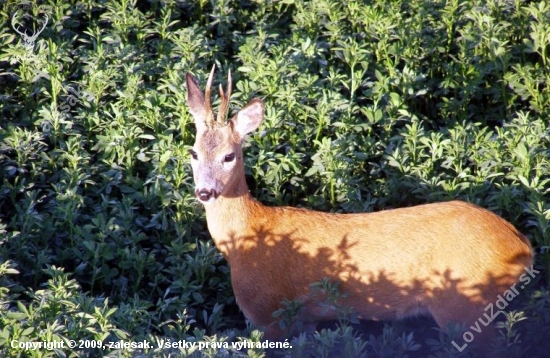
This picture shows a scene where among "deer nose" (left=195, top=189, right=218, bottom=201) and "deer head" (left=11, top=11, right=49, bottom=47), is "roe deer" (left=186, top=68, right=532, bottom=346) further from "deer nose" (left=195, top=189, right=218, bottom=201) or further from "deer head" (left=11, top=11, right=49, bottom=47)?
"deer head" (left=11, top=11, right=49, bottom=47)

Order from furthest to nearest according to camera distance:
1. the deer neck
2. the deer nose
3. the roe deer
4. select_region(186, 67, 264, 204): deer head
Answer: the deer neck < select_region(186, 67, 264, 204): deer head < the deer nose < the roe deer

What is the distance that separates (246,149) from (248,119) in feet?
3.16

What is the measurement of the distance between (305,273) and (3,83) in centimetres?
358

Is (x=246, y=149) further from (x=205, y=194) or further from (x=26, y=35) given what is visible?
(x=26, y=35)

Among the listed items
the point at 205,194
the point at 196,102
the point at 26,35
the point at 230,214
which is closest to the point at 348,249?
the point at 230,214

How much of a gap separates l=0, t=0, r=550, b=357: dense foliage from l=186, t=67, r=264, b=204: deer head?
1.84ft

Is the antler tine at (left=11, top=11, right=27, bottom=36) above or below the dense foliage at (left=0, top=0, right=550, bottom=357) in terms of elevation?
above

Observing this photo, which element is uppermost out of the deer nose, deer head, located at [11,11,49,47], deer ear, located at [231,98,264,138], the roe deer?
deer head, located at [11,11,49,47]

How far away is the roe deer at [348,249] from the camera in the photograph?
6.35 metres

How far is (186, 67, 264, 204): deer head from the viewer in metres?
6.80

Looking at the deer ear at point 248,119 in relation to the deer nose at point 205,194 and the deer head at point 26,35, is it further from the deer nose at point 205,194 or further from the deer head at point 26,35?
the deer head at point 26,35

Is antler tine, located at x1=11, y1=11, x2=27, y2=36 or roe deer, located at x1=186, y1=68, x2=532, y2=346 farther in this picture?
antler tine, located at x1=11, y1=11, x2=27, y2=36

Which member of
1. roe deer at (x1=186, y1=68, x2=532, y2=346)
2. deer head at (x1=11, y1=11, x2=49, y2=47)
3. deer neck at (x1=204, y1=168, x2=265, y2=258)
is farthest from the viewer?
deer head at (x1=11, y1=11, x2=49, y2=47)

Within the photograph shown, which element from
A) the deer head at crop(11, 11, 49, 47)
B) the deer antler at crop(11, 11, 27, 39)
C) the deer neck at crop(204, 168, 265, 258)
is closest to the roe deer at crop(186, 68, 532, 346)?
the deer neck at crop(204, 168, 265, 258)
